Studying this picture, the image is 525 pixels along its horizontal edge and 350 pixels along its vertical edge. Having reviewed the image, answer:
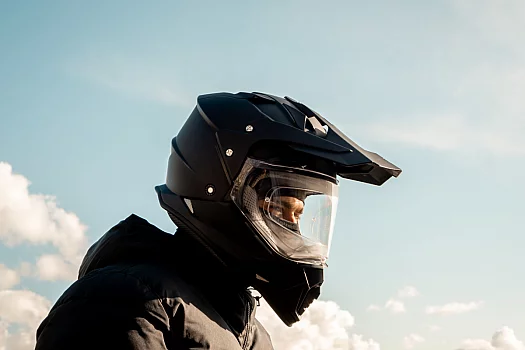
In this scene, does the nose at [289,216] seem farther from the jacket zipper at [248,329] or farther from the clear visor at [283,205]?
the jacket zipper at [248,329]

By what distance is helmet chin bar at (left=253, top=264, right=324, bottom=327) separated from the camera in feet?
12.2

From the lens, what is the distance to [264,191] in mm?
3838

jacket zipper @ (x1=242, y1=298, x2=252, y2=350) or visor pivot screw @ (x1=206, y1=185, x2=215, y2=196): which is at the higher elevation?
visor pivot screw @ (x1=206, y1=185, x2=215, y2=196)

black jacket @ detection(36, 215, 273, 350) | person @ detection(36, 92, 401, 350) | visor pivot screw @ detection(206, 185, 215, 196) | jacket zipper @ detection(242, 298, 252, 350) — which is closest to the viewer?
black jacket @ detection(36, 215, 273, 350)

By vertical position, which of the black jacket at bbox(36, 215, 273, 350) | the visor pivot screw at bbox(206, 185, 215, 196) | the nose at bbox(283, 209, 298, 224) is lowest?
the black jacket at bbox(36, 215, 273, 350)

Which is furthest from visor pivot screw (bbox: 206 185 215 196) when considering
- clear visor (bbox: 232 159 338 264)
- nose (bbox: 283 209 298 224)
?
nose (bbox: 283 209 298 224)

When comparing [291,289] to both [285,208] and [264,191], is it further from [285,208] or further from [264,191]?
[264,191]

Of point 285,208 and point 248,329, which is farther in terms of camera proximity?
point 285,208

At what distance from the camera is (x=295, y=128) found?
3.92 m

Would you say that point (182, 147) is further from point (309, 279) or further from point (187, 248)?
point (309, 279)

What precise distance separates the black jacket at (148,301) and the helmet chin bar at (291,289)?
115 millimetres

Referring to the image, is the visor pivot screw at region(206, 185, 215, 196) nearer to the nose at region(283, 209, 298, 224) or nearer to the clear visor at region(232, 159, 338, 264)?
the clear visor at region(232, 159, 338, 264)

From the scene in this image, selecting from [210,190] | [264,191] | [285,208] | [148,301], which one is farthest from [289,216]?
[148,301]

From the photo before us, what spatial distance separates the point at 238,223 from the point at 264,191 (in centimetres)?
24
